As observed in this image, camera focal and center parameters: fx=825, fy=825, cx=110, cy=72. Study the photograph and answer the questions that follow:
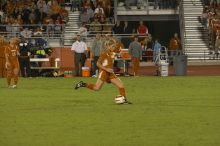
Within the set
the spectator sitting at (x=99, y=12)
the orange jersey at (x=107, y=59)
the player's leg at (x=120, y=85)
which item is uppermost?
the spectator sitting at (x=99, y=12)

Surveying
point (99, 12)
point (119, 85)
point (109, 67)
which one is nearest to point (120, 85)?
point (119, 85)

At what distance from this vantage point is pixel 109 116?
765 inches

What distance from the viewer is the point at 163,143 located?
49.2ft

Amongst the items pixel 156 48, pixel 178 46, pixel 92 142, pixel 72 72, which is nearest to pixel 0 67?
pixel 72 72

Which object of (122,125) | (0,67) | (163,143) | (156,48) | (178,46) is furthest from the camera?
(178,46)

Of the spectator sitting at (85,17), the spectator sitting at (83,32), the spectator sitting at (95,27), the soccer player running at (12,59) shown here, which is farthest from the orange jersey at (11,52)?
the spectator sitting at (85,17)

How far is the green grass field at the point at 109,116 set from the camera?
1556cm

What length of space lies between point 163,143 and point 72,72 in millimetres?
24683

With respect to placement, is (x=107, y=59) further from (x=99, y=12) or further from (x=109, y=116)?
(x=99, y=12)

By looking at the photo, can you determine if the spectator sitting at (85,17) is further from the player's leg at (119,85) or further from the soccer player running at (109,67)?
the player's leg at (119,85)

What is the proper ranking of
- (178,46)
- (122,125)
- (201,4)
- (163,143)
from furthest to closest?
(201,4), (178,46), (122,125), (163,143)

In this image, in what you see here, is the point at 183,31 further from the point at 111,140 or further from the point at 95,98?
the point at 111,140

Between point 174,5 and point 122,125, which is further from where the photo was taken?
point 174,5

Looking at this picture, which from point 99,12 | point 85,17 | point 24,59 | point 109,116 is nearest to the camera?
point 109,116
